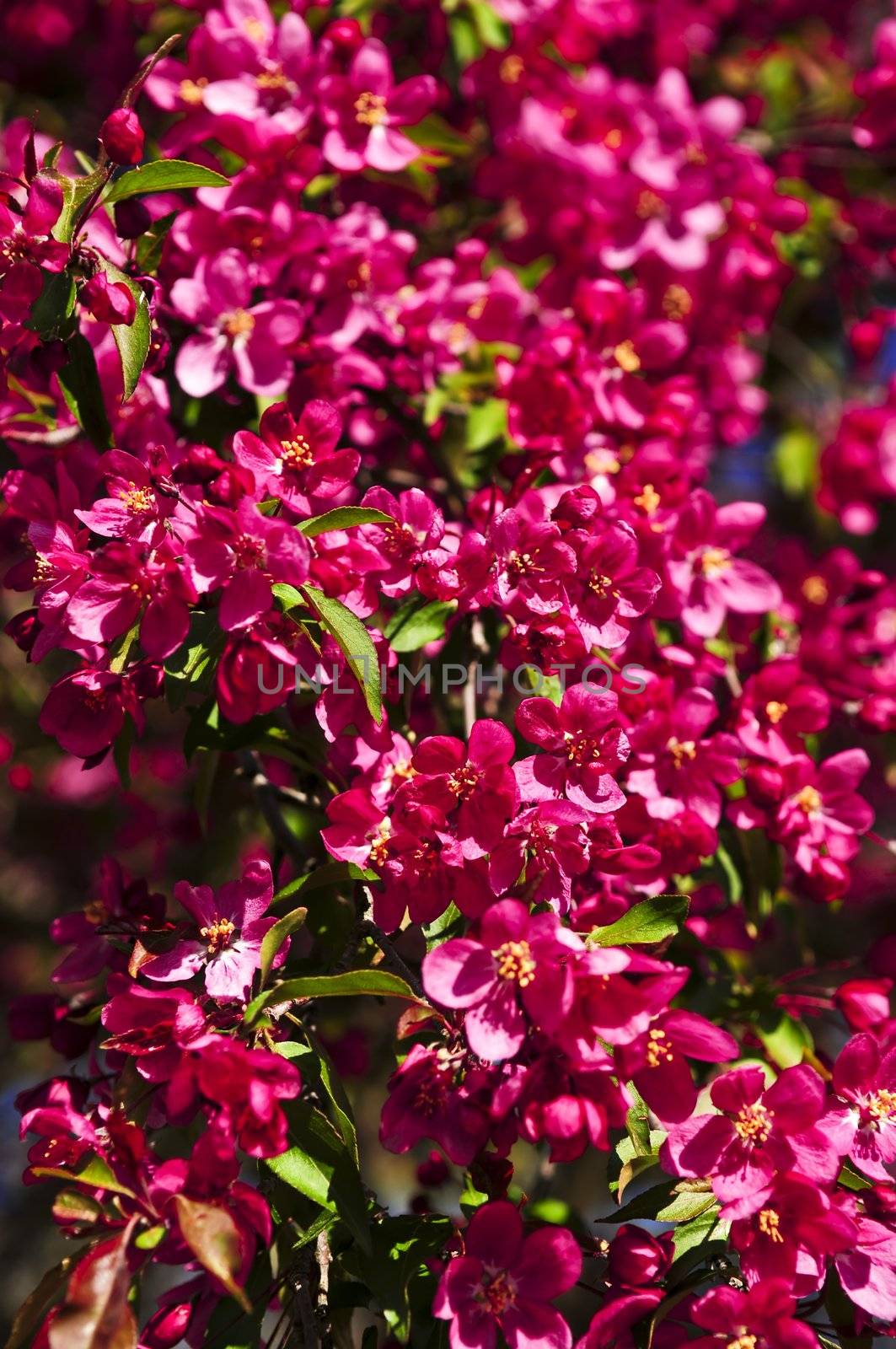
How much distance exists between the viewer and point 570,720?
143cm

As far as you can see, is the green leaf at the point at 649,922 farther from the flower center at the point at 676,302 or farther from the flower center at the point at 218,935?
the flower center at the point at 676,302

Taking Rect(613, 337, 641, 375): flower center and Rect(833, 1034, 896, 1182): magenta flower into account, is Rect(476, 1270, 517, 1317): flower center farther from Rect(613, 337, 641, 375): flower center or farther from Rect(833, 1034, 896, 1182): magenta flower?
Rect(613, 337, 641, 375): flower center

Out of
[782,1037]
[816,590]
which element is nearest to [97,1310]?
[782,1037]

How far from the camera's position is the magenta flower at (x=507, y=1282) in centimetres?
129

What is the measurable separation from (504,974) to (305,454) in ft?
2.38

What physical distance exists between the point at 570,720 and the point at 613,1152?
1.85ft

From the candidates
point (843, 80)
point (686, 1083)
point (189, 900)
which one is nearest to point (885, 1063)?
point (686, 1083)

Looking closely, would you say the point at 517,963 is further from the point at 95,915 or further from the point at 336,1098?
the point at 95,915

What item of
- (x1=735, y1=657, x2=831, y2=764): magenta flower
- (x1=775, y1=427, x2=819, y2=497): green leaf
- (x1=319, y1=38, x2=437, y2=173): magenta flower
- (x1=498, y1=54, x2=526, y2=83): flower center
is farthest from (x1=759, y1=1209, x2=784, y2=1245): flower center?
(x1=775, y1=427, x2=819, y2=497): green leaf

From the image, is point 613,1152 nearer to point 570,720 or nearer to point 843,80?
point 570,720

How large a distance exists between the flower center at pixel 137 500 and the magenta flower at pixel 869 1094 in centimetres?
114

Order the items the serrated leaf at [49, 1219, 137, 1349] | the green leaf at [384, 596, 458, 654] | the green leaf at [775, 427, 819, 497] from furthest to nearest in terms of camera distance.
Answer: the green leaf at [775, 427, 819, 497]
the green leaf at [384, 596, 458, 654]
the serrated leaf at [49, 1219, 137, 1349]

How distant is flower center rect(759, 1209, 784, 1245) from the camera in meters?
1.29

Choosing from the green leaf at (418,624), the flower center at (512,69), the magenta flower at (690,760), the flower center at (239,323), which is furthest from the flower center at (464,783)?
the flower center at (512,69)
